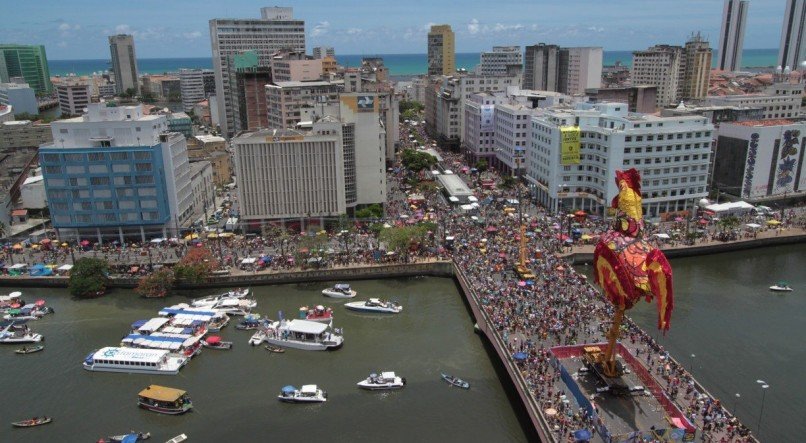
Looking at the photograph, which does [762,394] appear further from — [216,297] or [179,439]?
A: [216,297]

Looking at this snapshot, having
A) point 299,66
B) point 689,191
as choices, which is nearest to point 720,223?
point 689,191

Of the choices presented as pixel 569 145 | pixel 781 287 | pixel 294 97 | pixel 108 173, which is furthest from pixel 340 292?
pixel 294 97

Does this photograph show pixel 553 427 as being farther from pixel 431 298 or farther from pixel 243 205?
pixel 243 205

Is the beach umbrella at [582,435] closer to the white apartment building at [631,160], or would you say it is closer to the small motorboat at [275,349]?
the small motorboat at [275,349]

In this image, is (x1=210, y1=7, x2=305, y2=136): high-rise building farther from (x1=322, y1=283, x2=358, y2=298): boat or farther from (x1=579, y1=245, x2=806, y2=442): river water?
(x1=579, y1=245, x2=806, y2=442): river water

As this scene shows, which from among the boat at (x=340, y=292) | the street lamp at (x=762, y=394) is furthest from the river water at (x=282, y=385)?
the street lamp at (x=762, y=394)
